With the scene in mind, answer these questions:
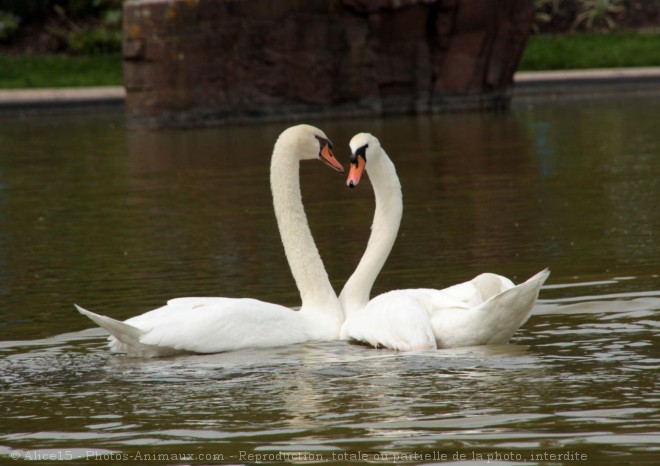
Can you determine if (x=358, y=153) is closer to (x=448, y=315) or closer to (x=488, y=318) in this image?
(x=448, y=315)

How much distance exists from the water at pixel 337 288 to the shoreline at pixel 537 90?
928 cm

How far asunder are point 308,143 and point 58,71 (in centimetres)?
2634

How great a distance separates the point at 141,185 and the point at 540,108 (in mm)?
12586

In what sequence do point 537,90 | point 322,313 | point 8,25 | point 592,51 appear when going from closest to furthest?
point 322,313 → point 537,90 → point 592,51 → point 8,25

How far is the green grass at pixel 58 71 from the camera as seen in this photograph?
32.6m

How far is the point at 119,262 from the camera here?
10.8 metres

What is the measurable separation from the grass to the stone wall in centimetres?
594

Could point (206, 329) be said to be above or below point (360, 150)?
below

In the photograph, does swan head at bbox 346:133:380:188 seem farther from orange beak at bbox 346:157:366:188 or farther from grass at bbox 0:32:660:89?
grass at bbox 0:32:660:89

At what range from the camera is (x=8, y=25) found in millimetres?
34875

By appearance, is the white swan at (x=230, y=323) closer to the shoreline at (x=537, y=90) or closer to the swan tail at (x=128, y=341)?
the swan tail at (x=128, y=341)

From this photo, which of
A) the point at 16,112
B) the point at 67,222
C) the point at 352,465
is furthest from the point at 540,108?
the point at 352,465

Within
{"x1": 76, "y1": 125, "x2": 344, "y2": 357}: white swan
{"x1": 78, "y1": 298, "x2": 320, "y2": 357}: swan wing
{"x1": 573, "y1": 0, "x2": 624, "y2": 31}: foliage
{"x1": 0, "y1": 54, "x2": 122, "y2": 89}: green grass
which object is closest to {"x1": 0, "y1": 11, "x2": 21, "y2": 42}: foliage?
{"x1": 0, "y1": 54, "x2": 122, "y2": 89}: green grass

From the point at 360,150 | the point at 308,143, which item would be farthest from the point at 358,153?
the point at 308,143
